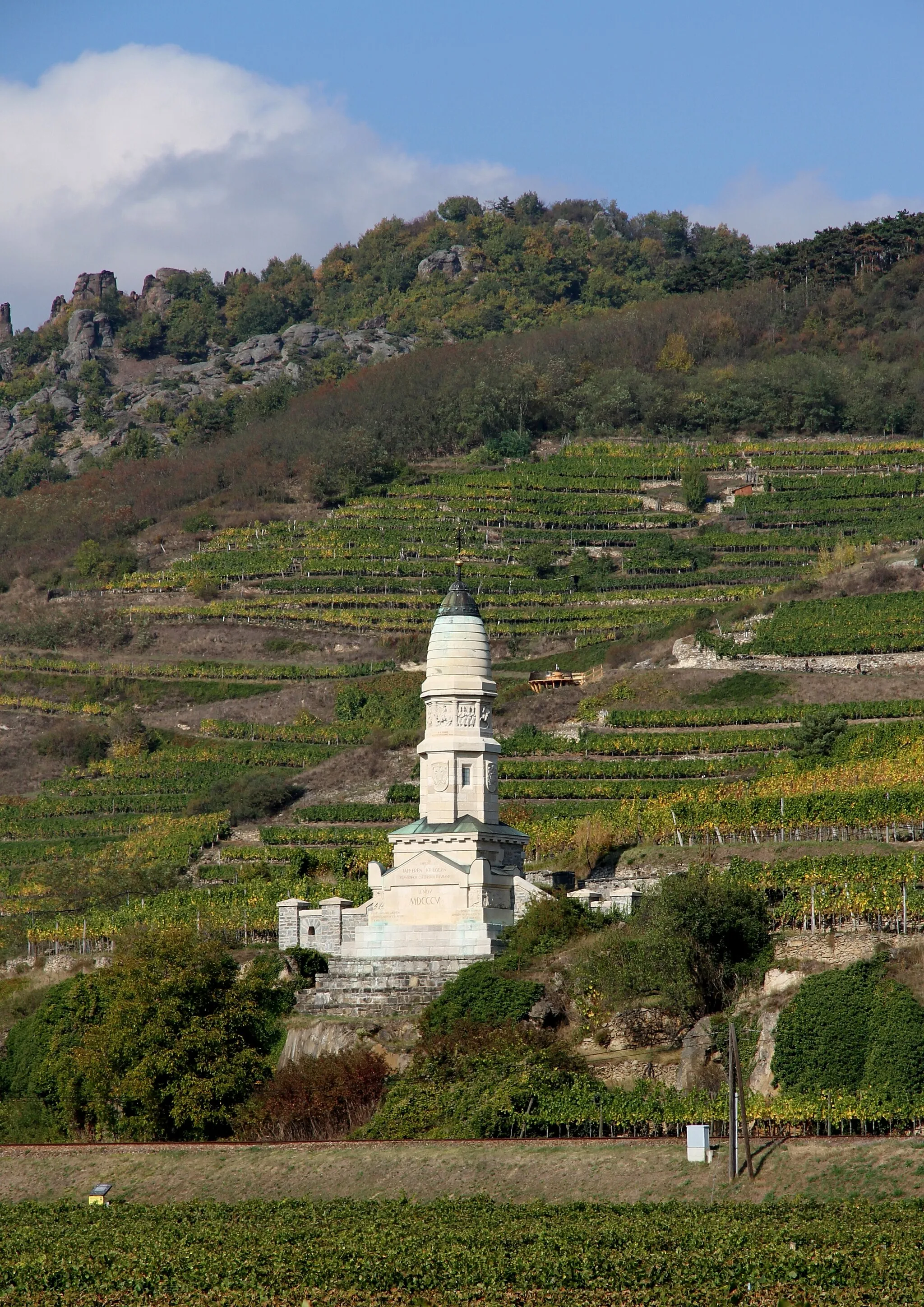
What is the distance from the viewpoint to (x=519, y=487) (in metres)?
120

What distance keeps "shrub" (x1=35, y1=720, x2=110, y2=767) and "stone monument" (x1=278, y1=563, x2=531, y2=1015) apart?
37.1 metres

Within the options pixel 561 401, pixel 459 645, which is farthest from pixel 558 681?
pixel 561 401

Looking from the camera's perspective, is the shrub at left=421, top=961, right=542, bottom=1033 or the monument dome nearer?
the shrub at left=421, top=961, right=542, bottom=1033

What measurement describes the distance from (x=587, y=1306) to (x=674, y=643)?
57766 mm

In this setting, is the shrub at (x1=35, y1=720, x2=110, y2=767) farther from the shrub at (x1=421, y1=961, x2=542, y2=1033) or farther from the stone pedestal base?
the shrub at (x1=421, y1=961, x2=542, y2=1033)

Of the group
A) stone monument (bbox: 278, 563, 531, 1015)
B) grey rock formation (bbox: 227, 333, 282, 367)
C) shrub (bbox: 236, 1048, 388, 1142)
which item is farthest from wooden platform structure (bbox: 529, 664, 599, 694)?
grey rock formation (bbox: 227, 333, 282, 367)

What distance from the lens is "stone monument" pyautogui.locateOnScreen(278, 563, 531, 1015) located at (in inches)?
2195

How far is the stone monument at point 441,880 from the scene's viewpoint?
55750mm

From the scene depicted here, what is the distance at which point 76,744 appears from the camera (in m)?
96.4

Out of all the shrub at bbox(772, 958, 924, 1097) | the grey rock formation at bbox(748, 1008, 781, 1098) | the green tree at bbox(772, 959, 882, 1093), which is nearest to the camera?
the shrub at bbox(772, 958, 924, 1097)

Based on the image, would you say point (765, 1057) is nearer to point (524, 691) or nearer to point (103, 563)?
point (524, 691)

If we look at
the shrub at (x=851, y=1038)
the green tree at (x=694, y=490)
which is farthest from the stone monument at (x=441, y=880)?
the green tree at (x=694, y=490)

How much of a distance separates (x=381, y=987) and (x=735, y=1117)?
17167mm

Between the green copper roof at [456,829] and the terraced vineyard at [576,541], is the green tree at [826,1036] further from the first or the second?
the terraced vineyard at [576,541]
